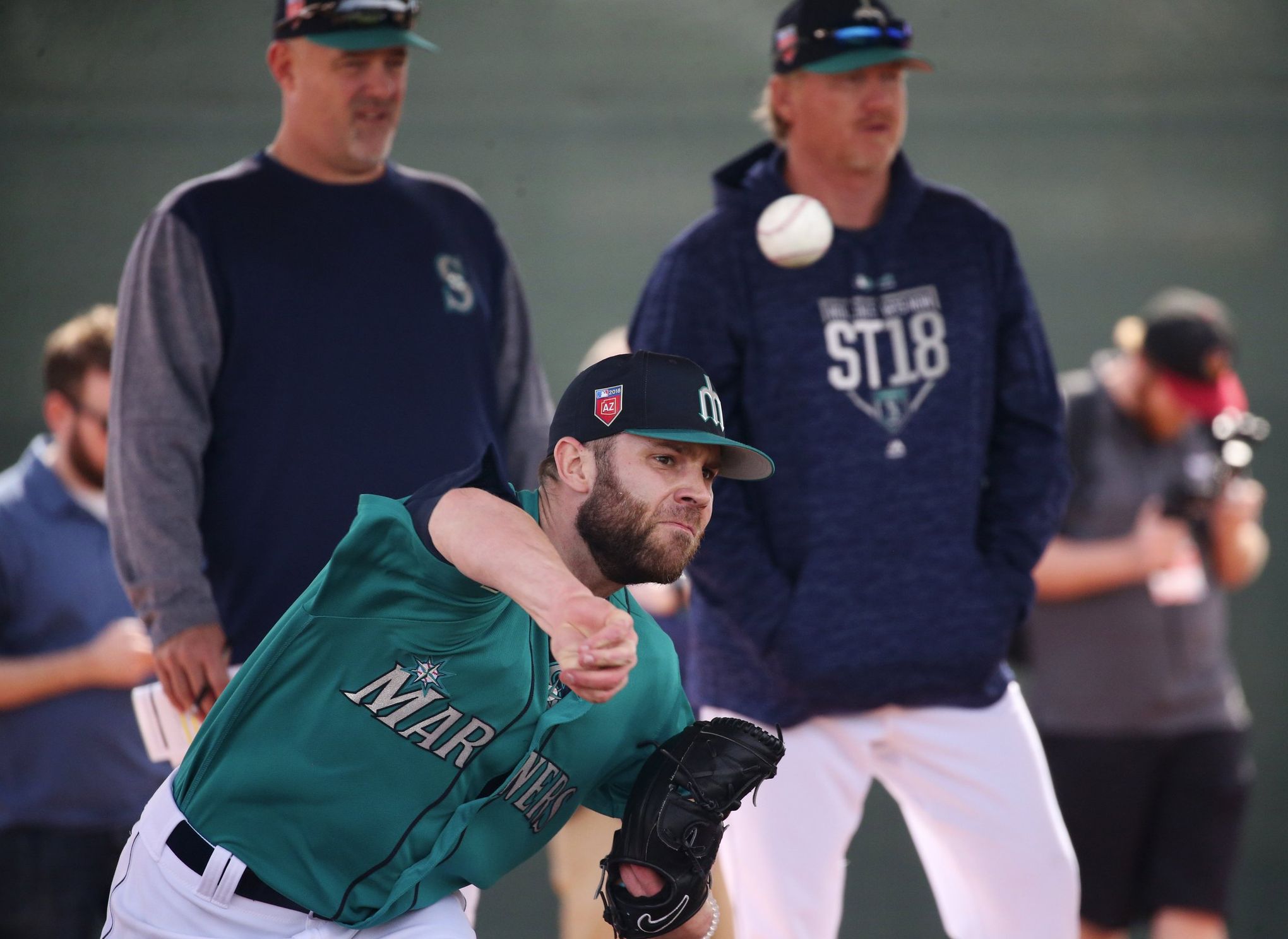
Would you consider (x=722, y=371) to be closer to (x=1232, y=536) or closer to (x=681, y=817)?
(x=681, y=817)

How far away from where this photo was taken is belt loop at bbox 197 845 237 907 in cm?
250

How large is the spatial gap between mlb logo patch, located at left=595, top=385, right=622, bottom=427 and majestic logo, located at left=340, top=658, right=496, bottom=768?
1.51 ft

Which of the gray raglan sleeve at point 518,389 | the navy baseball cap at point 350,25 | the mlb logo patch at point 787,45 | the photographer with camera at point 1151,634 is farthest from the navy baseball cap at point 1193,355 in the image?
the navy baseball cap at point 350,25

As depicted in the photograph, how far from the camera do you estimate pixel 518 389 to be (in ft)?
12.0

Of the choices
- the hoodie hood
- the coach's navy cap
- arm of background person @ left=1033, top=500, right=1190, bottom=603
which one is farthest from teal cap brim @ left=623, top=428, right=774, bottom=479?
arm of background person @ left=1033, top=500, right=1190, bottom=603

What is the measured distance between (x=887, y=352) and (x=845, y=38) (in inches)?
27.5

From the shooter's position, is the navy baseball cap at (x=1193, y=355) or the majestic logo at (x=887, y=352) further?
the navy baseball cap at (x=1193, y=355)

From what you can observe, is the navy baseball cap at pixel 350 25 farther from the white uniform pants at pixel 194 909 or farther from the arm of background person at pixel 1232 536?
the arm of background person at pixel 1232 536

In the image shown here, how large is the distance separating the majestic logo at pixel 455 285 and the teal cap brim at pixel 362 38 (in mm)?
442

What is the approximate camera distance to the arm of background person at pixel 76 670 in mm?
4102

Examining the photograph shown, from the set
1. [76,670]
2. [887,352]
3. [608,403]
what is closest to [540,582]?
[608,403]

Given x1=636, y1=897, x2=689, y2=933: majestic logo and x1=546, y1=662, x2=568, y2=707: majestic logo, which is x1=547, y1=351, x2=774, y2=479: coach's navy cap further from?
x1=636, y1=897, x2=689, y2=933: majestic logo

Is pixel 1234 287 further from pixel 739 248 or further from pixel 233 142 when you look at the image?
pixel 233 142

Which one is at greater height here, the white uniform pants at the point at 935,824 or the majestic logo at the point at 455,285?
the majestic logo at the point at 455,285
